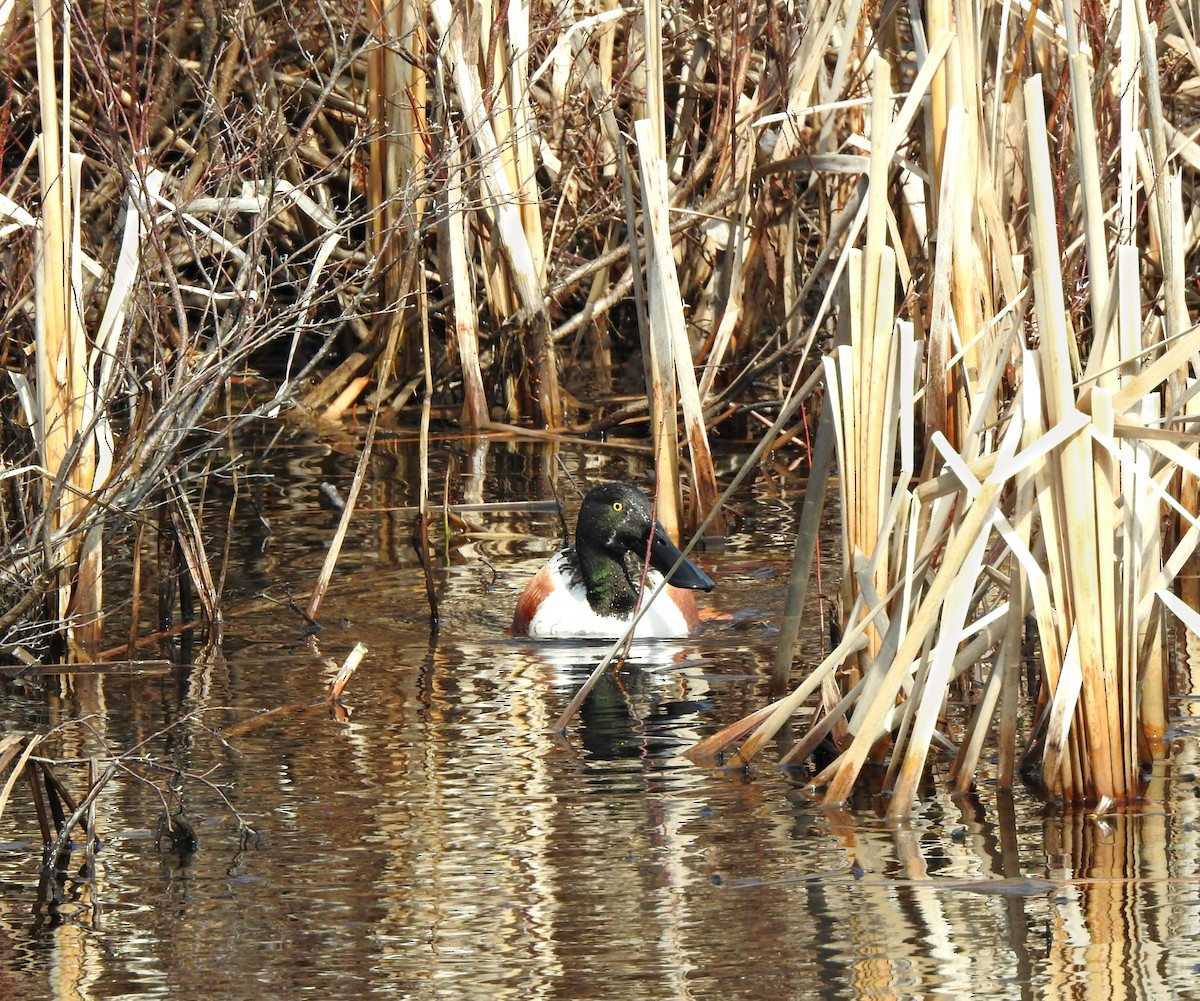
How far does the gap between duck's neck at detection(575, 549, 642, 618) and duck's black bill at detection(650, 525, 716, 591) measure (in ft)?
0.84

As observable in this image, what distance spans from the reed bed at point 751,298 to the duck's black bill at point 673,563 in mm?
321

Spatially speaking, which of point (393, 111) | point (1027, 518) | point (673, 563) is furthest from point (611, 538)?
point (1027, 518)

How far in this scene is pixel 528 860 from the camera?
A: 3723 millimetres

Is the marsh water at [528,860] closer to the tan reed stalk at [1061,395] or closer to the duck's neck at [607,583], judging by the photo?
the tan reed stalk at [1061,395]

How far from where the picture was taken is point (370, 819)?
4.04 m

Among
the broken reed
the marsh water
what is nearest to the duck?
the marsh water

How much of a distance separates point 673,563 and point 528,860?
93.2 inches

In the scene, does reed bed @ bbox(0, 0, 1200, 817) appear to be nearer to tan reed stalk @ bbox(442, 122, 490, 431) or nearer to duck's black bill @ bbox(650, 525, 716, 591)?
tan reed stalk @ bbox(442, 122, 490, 431)

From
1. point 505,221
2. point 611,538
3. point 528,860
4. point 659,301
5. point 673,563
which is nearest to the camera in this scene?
point 528,860

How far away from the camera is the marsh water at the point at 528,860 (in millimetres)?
3131

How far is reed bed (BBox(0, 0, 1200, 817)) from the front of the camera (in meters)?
3.75

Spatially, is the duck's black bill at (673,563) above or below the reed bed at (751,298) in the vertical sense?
below

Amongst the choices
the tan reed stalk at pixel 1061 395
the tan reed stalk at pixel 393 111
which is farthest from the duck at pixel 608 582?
the tan reed stalk at pixel 1061 395

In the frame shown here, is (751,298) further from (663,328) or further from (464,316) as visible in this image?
(663,328)
